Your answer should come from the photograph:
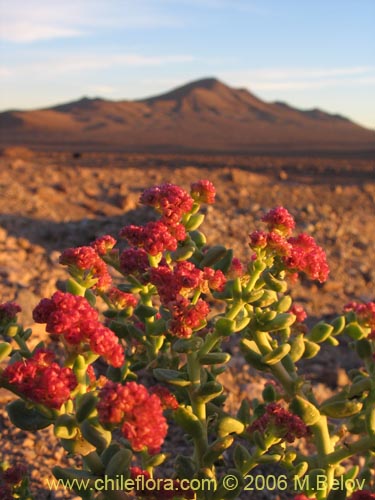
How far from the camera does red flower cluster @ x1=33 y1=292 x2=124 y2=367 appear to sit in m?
2.13

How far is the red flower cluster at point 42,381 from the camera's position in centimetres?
212

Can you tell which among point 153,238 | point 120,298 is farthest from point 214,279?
point 120,298

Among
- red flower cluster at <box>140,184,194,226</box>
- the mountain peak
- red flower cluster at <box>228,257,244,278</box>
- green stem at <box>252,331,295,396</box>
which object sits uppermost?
the mountain peak

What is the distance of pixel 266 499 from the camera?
3963 mm

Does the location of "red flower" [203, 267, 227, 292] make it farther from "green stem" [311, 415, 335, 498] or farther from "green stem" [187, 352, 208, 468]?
"green stem" [311, 415, 335, 498]

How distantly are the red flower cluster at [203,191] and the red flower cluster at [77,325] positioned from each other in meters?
1.02

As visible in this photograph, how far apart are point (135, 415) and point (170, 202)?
111cm

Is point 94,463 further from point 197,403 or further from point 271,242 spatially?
point 271,242

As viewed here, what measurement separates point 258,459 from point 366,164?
90.6 ft

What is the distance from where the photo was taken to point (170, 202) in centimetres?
277

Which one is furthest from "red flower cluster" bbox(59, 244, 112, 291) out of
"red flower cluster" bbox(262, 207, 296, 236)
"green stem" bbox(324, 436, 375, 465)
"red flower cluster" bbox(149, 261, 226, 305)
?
"green stem" bbox(324, 436, 375, 465)

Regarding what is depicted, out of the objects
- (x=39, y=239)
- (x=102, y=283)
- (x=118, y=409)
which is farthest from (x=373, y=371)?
(x=39, y=239)

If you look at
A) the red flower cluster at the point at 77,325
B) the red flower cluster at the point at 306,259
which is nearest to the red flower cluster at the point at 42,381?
the red flower cluster at the point at 77,325

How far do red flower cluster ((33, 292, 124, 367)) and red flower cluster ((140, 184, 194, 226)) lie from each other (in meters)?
0.70
